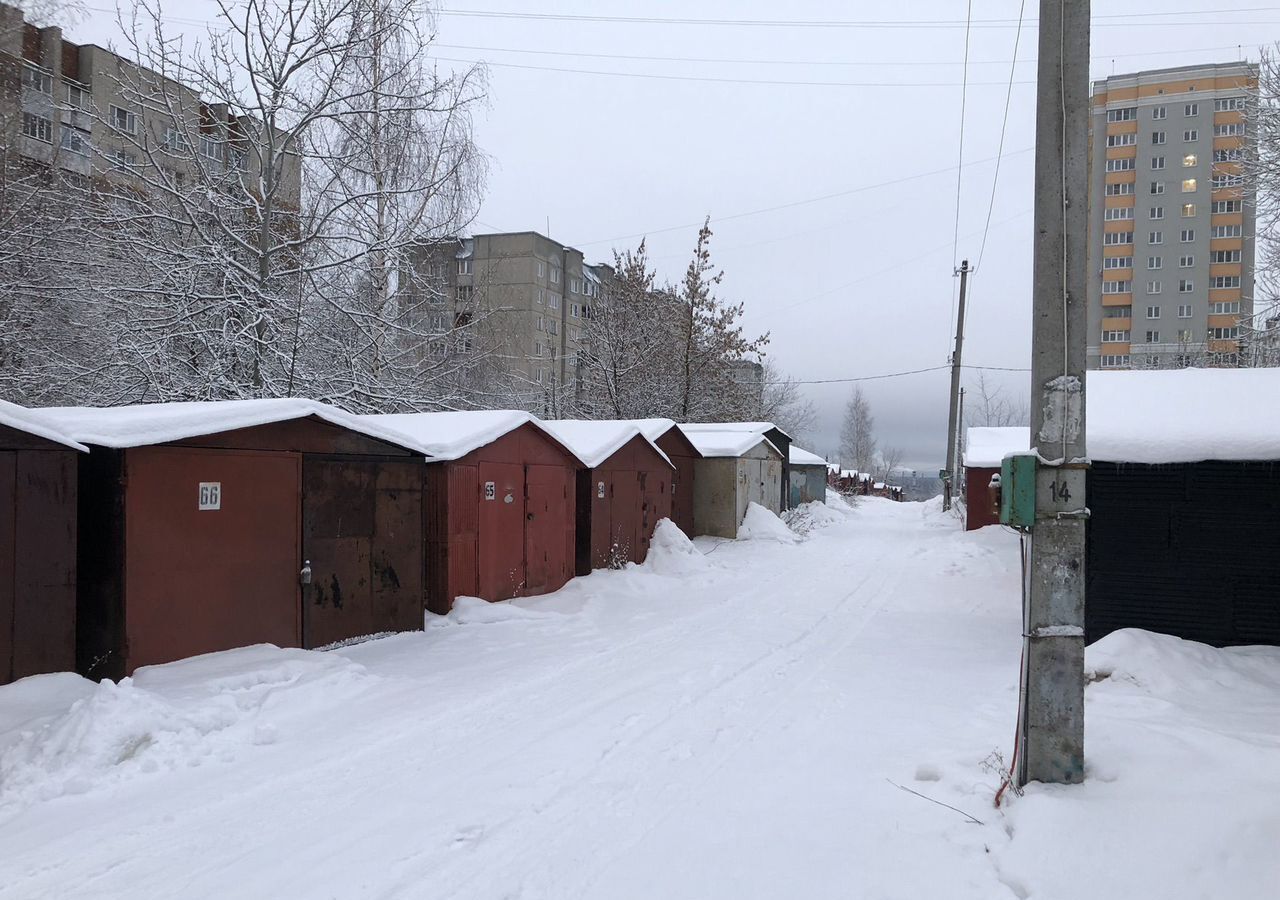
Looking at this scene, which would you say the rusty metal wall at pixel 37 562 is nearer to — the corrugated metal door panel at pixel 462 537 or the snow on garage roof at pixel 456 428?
the snow on garage roof at pixel 456 428

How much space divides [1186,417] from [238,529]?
389 inches

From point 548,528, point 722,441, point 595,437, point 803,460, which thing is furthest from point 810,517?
point 548,528

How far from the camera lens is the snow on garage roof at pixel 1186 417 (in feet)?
25.5

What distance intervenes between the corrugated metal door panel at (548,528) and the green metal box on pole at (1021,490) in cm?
830

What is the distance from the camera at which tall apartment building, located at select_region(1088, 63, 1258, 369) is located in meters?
52.2

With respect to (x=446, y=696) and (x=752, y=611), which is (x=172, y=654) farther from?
(x=752, y=611)

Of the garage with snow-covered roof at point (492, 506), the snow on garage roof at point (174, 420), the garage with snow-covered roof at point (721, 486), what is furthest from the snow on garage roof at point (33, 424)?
the garage with snow-covered roof at point (721, 486)

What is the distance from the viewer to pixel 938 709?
259 inches

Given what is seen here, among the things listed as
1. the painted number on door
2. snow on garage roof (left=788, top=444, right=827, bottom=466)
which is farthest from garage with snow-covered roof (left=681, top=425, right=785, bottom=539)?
snow on garage roof (left=788, top=444, right=827, bottom=466)

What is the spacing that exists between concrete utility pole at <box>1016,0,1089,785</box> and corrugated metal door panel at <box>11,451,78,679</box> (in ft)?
23.0

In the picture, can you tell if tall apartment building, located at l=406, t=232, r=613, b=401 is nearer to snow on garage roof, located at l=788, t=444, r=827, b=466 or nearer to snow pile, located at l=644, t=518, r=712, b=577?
snow on garage roof, located at l=788, t=444, r=827, b=466

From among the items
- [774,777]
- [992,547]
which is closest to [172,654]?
[774,777]

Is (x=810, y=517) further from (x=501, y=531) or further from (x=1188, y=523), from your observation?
(x=1188, y=523)

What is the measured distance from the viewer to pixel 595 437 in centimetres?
1489
